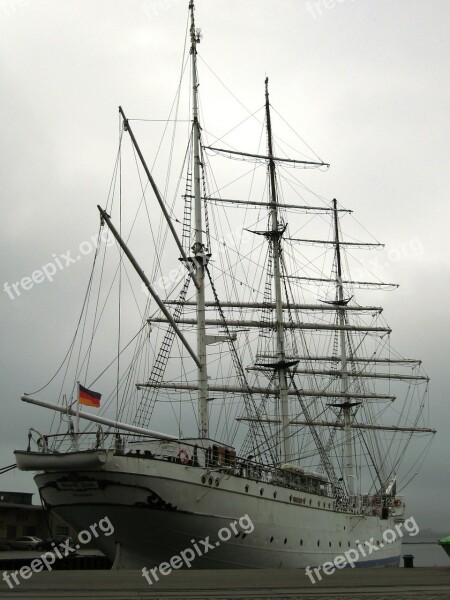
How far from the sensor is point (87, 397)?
26422 millimetres

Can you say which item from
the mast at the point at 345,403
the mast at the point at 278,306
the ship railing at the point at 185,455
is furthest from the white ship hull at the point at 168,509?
the mast at the point at 345,403

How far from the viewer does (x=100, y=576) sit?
2059 cm

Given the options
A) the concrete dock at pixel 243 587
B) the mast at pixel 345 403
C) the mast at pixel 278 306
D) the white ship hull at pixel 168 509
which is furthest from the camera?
the mast at pixel 345 403

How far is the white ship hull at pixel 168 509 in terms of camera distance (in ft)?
85.8

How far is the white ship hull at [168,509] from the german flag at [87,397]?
2.24 m

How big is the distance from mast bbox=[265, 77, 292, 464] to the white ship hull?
14.7 m

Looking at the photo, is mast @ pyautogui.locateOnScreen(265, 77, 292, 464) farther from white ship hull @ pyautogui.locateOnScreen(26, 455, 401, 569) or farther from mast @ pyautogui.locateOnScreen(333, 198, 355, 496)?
white ship hull @ pyautogui.locateOnScreen(26, 455, 401, 569)

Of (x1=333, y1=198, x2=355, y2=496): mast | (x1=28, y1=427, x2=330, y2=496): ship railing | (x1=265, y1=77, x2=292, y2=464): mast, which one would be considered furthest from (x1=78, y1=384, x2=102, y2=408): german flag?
(x1=333, y1=198, x2=355, y2=496): mast

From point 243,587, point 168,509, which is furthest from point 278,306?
point 243,587

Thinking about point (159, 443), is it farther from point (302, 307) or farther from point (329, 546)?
point (302, 307)

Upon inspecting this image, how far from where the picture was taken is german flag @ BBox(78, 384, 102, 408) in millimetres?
26172

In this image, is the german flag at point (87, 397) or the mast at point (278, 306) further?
the mast at point (278, 306)

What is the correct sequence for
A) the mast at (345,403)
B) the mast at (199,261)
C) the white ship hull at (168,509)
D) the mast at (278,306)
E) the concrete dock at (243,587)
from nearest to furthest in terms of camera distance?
the concrete dock at (243,587), the white ship hull at (168,509), the mast at (199,261), the mast at (278,306), the mast at (345,403)

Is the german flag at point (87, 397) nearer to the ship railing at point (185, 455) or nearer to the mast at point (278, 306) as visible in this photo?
the ship railing at point (185, 455)
